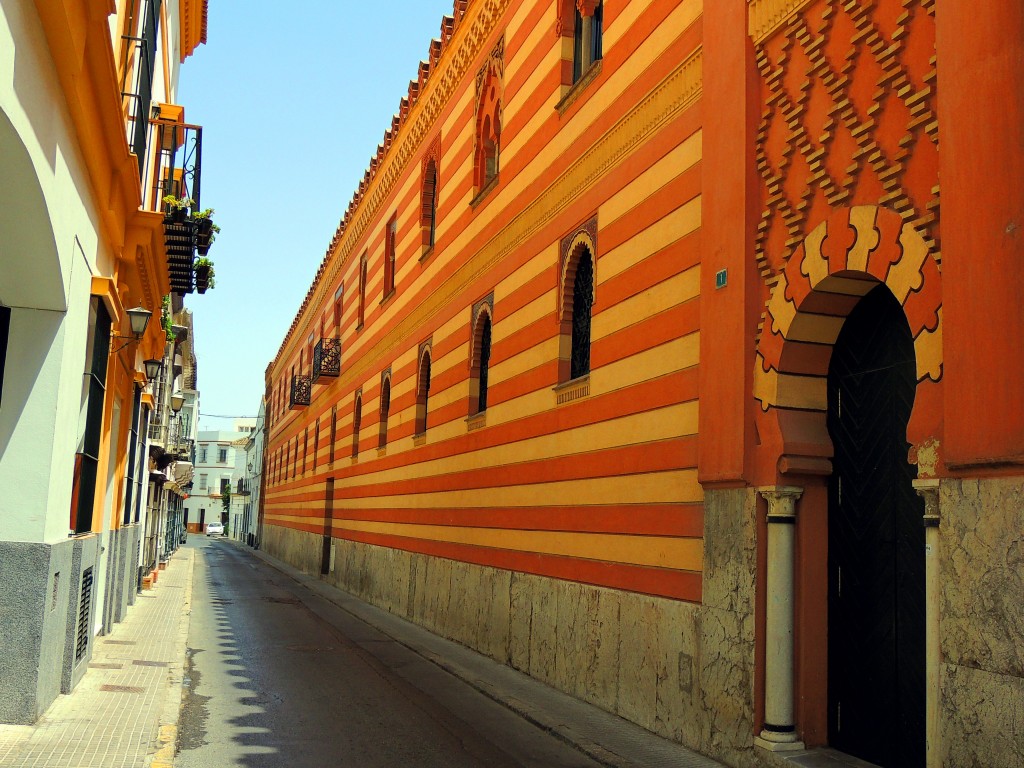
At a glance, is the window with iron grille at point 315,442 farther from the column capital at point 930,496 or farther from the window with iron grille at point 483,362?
the column capital at point 930,496

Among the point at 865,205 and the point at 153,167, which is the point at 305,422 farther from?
the point at 865,205

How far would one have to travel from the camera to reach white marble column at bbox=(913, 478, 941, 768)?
5.18 m

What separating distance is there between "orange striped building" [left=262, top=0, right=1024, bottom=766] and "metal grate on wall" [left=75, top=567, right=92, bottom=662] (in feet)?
15.4

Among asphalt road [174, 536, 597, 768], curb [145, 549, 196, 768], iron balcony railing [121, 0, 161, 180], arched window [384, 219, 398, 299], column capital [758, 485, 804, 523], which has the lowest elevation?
asphalt road [174, 536, 597, 768]

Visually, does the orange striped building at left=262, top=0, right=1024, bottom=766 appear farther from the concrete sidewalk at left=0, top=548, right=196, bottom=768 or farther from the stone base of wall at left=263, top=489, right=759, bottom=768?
the concrete sidewalk at left=0, top=548, right=196, bottom=768

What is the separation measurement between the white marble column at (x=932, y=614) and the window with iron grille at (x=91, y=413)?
6767 millimetres

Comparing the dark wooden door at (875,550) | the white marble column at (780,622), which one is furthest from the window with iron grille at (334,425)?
the dark wooden door at (875,550)

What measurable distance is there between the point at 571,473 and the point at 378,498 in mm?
10450

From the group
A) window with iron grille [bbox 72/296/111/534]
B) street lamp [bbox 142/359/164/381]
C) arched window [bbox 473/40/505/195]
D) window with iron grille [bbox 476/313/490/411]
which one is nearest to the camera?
window with iron grille [bbox 72/296/111/534]

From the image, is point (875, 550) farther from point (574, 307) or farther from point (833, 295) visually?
point (574, 307)

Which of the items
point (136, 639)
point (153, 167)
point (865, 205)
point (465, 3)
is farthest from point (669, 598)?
point (465, 3)

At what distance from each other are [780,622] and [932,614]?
166 centimetres

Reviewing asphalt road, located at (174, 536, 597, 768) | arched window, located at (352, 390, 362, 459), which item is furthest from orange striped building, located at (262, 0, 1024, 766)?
arched window, located at (352, 390, 362, 459)

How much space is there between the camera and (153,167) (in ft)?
45.4
